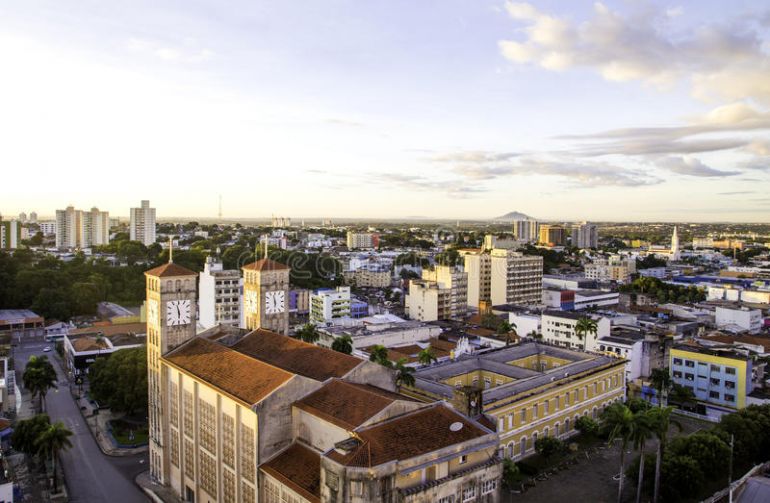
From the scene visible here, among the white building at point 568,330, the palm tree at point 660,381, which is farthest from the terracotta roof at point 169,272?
the white building at point 568,330

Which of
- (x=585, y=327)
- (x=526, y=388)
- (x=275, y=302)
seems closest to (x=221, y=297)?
(x=275, y=302)

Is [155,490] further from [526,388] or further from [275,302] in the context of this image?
[526,388]

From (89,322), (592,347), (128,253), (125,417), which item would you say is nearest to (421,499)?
(125,417)

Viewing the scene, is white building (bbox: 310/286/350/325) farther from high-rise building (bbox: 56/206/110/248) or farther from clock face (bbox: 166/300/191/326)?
high-rise building (bbox: 56/206/110/248)

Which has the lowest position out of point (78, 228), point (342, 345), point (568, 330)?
point (568, 330)

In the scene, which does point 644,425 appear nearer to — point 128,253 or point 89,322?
point 89,322
